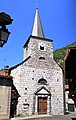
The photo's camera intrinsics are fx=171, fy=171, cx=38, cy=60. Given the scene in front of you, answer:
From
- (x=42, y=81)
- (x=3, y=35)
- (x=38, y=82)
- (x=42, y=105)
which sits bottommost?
(x=42, y=105)

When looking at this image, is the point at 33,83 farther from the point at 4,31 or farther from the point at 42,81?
the point at 4,31

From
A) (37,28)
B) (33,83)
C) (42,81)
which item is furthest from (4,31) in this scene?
(37,28)

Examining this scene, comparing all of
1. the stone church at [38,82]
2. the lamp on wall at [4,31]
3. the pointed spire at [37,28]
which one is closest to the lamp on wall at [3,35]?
the lamp on wall at [4,31]

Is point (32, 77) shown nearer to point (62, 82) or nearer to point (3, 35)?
point (62, 82)

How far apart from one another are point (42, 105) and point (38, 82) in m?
3.06

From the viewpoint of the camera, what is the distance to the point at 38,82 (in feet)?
75.6

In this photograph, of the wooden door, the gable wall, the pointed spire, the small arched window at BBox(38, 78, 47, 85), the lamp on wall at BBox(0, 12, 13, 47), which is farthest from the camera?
the pointed spire

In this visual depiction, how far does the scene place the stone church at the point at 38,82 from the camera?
21.7m

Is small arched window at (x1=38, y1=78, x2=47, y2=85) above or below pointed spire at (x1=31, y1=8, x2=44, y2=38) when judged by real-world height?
below

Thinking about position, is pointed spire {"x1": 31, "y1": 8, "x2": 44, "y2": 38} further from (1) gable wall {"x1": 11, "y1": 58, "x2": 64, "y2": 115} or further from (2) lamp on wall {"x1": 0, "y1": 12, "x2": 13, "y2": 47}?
(2) lamp on wall {"x1": 0, "y1": 12, "x2": 13, "y2": 47}

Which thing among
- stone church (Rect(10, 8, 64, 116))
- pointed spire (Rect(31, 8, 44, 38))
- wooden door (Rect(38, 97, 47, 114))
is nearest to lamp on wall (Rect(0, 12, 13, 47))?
stone church (Rect(10, 8, 64, 116))

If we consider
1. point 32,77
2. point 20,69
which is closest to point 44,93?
point 32,77

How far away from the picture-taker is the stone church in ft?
71.1

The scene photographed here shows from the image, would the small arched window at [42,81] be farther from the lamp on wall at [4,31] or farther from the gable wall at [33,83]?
the lamp on wall at [4,31]
